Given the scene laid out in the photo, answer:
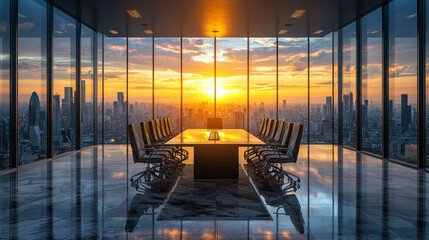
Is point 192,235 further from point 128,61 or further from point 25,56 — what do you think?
point 128,61

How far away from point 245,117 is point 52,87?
6.12m

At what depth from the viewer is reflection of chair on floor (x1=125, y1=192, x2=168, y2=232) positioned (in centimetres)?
345

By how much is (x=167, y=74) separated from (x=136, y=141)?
6227mm

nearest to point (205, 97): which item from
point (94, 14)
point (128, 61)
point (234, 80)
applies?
point (234, 80)

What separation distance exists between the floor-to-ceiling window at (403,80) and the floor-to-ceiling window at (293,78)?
3439 mm

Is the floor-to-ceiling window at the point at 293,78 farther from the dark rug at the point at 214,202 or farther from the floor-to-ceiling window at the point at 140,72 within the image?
the dark rug at the point at 214,202

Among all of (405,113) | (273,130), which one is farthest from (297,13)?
(405,113)

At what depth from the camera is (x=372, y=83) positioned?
890 cm

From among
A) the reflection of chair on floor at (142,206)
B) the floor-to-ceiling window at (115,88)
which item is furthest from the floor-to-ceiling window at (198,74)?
the reflection of chair on floor at (142,206)

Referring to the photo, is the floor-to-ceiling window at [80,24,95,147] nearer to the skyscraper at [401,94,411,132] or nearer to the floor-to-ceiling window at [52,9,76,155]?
the floor-to-ceiling window at [52,9,76,155]

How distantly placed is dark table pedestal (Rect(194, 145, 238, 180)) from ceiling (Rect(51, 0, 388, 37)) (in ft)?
12.2

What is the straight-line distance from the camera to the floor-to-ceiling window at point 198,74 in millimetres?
11055

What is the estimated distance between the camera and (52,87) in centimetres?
805

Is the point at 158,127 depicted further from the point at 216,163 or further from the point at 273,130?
the point at 273,130
